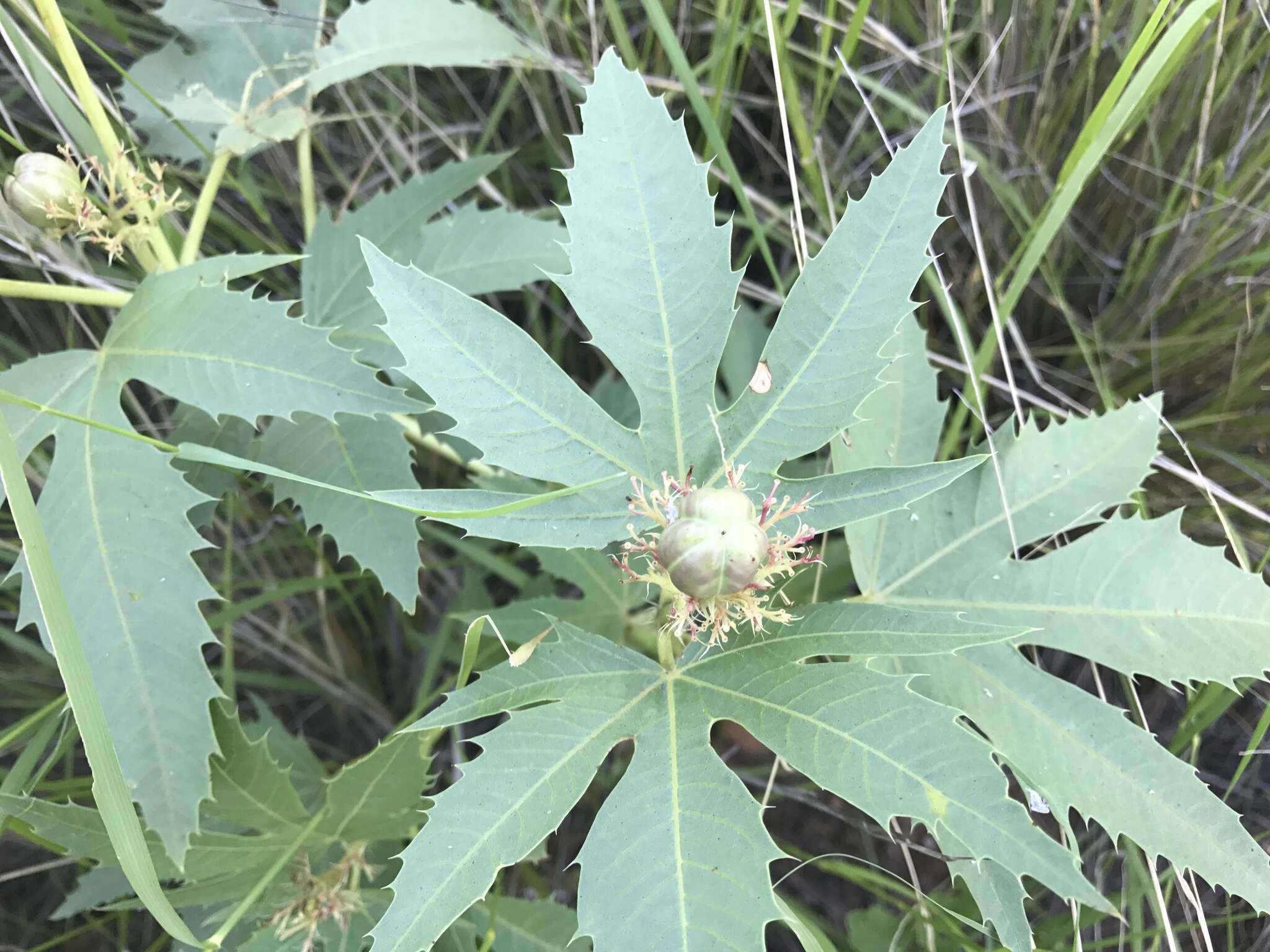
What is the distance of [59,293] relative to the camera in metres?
1.31

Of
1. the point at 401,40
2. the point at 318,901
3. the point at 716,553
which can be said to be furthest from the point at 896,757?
the point at 401,40

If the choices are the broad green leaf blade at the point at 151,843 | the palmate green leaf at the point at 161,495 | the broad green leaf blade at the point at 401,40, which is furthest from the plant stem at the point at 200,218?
the broad green leaf blade at the point at 151,843

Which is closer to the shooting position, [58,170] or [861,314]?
[861,314]

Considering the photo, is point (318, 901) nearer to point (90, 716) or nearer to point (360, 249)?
point (90, 716)

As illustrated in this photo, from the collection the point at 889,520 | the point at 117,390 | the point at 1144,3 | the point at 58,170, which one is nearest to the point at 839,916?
the point at 889,520

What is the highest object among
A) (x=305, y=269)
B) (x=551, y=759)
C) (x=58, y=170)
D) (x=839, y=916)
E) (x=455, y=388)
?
(x=58, y=170)

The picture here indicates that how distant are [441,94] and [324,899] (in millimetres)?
1881

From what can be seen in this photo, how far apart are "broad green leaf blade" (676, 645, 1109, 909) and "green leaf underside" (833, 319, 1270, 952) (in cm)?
23

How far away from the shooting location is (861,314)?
3.62 ft

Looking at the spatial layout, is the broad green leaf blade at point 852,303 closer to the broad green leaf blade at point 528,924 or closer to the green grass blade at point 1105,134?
the green grass blade at point 1105,134

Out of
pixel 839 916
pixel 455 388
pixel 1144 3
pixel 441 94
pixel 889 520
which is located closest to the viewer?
pixel 455 388

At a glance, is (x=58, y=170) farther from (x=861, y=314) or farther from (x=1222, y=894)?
(x=1222, y=894)

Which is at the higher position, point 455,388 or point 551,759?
point 455,388

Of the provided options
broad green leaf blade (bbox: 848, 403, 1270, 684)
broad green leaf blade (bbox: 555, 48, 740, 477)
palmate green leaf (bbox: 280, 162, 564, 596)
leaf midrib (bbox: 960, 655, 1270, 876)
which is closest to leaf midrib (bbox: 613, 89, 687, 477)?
broad green leaf blade (bbox: 555, 48, 740, 477)
